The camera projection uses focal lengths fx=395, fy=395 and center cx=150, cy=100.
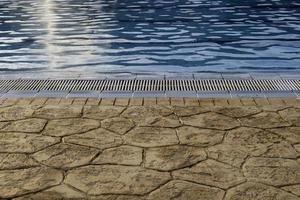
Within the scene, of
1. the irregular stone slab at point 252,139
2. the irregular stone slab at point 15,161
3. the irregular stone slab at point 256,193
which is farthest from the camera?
the irregular stone slab at point 252,139

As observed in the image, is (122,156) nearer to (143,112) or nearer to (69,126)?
(69,126)

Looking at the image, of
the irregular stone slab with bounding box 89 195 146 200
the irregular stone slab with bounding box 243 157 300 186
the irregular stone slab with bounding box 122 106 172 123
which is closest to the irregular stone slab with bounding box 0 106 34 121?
the irregular stone slab with bounding box 122 106 172 123

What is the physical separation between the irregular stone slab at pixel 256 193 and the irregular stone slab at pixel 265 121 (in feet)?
4.62

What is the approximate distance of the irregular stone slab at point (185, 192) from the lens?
10.5 feet

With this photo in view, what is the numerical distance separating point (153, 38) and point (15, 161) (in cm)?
812

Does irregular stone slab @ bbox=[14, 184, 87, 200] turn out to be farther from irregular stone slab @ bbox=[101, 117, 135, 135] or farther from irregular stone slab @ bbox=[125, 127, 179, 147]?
irregular stone slab @ bbox=[101, 117, 135, 135]

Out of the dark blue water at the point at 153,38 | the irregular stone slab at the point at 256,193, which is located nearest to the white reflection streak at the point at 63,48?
the dark blue water at the point at 153,38

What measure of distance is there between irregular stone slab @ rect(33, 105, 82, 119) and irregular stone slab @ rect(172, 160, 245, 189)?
6.37 feet

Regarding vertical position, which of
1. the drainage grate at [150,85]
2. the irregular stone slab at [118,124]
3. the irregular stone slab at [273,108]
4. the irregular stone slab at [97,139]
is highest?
the irregular stone slab at [97,139]

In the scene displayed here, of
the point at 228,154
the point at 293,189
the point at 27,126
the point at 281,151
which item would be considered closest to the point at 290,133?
the point at 281,151

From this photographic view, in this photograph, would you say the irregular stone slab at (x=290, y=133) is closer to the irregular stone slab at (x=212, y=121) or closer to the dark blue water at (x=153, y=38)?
the irregular stone slab at (x=212, y=121)

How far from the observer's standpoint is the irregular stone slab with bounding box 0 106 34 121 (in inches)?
194

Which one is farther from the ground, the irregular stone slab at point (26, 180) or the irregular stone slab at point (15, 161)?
the irregular stone slab at point (26, 180)

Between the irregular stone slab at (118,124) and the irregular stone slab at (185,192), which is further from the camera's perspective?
the irregular stone slab at (118,124)
